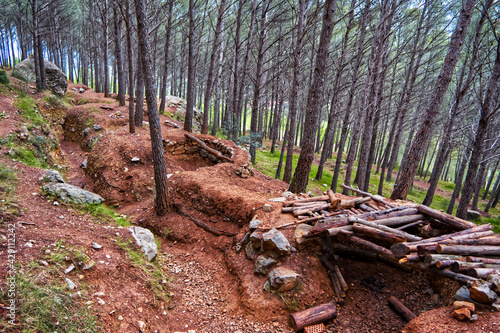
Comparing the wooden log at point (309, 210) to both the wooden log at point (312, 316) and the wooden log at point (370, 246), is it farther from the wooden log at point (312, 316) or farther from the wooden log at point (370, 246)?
the wooden log at point (312, 316)

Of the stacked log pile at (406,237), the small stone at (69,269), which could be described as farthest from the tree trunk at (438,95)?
the small stone at (69,269)

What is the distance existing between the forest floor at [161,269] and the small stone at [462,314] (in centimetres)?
8

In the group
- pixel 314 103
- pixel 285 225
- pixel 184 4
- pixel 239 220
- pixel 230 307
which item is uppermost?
pixel 184 4

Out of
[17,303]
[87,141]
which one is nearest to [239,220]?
[17,303]

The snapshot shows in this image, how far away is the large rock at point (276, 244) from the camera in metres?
5.26

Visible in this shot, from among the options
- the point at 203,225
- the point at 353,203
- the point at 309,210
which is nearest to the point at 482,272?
the point at 353,203

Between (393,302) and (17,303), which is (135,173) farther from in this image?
(393,302)

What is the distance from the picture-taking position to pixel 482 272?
11.9 feet

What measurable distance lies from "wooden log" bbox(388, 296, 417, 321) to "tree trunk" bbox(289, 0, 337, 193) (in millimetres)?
3951

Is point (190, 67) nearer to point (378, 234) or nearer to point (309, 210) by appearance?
point (309, 210)

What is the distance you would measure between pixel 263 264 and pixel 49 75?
21.8 meters

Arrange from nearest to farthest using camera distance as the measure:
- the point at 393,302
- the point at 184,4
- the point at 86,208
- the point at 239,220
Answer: the point at 393,302
the point at 86,208
the point at 239,220
the point at 184,4

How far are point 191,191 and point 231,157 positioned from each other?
11.1ft

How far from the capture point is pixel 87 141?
41.1 ft
